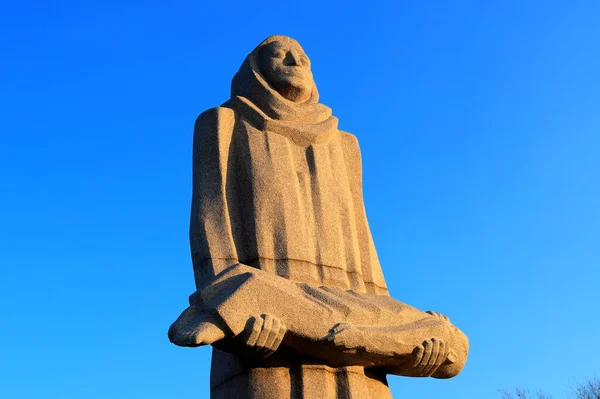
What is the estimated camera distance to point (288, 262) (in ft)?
28.0

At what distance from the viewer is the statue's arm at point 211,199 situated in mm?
8469

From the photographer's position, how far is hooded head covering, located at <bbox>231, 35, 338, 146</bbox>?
9242 mm

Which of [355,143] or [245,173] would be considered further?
[355,143]

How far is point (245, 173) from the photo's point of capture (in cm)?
892

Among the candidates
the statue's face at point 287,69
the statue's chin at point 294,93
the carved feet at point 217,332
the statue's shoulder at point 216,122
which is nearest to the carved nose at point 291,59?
the statue's face at point 287,69

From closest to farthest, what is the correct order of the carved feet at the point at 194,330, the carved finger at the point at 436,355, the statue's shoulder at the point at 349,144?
the carved feet at the point at 194,330 < the carved finger at the point at 436,355 < the statue's shoulder at the point at 349,144

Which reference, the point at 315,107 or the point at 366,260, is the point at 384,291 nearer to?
the point at 366,260

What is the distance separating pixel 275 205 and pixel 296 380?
1716mm

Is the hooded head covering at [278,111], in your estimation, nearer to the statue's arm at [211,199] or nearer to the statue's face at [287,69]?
the statue's face at [287,69]

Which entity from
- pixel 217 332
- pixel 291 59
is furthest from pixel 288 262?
pixel 291 59

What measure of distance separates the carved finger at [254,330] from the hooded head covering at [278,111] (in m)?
2.39

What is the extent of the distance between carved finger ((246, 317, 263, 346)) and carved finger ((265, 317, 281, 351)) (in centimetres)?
11

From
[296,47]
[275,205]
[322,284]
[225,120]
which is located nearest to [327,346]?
[322,284]

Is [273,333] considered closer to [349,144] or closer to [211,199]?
[211,199]
